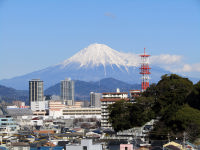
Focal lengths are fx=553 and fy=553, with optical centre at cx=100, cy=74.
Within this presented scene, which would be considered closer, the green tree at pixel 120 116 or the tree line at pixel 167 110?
the tree line at pixel 167 110

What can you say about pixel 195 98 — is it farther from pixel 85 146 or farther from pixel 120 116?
pixel 85 146

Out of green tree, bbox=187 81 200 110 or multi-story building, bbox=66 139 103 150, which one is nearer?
multi-story building, bbox=66 139 103 150

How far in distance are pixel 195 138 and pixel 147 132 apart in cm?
755

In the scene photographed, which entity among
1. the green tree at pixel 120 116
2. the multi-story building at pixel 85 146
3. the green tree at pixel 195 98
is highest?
the green tree at pixel 195 98

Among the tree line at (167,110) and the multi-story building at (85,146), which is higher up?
the tree line at (167,110)

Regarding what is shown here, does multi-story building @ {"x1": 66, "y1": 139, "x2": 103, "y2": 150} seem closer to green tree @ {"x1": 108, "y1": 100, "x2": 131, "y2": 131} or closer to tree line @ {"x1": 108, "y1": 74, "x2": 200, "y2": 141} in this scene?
tree line @ {"x1": 108, "y1": 74, "x2": 200, "y2": 141}

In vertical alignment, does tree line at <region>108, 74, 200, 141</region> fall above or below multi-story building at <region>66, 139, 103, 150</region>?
above

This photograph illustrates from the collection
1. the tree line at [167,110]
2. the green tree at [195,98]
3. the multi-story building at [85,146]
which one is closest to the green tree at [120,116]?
the tree line at [167,110]

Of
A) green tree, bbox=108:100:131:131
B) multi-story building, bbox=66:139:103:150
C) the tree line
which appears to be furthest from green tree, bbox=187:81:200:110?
multi-story building, bbox=66:139:103:150

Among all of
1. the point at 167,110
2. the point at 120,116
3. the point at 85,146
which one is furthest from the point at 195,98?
the point at 85,146

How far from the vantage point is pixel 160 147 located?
40344 millimetres

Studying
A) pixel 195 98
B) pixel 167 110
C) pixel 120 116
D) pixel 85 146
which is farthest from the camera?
pixel 120 116

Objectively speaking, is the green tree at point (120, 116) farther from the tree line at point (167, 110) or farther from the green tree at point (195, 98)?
the green tree at point (195, 98)

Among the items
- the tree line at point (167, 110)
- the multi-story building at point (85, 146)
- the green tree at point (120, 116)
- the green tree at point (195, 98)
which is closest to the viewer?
the multi-story building at point (85, 146)
